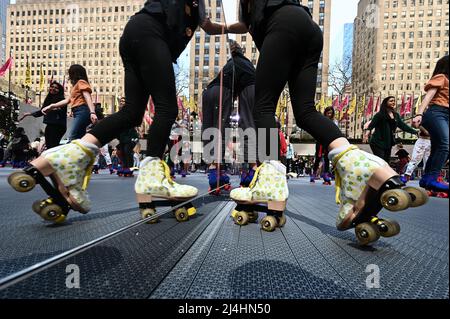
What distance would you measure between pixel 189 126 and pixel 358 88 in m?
1.28

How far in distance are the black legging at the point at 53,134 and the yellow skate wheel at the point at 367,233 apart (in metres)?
2.20

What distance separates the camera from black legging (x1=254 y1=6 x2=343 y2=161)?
3.14 feet

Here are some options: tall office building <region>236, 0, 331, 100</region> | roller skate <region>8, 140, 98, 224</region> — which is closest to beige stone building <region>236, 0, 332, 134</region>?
tall office building <region>236, 0, 331, 100</region>

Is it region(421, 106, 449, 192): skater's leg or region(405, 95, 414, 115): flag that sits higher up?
region(405, 95, 414, 115): flag

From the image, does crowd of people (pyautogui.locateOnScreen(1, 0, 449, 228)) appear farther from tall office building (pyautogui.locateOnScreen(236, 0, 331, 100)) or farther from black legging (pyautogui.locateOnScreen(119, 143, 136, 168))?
black legging (pyautogui.locateOnScreen(119, 143, 136, 168))

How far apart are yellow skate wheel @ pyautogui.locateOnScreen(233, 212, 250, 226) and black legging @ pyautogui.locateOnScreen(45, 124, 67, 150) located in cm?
176

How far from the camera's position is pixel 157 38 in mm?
1016

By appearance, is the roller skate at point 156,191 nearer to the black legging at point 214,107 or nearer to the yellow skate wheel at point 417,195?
the yellow skate wheel at point 417,195

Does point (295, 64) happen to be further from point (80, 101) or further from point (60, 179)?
point (80, 101)

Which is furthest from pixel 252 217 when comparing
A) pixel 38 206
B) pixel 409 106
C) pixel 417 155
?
pixel 417 155

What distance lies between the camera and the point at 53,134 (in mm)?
2164

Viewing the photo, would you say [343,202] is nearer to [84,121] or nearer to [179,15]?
[179,15]

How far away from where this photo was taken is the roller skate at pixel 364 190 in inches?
25.9
